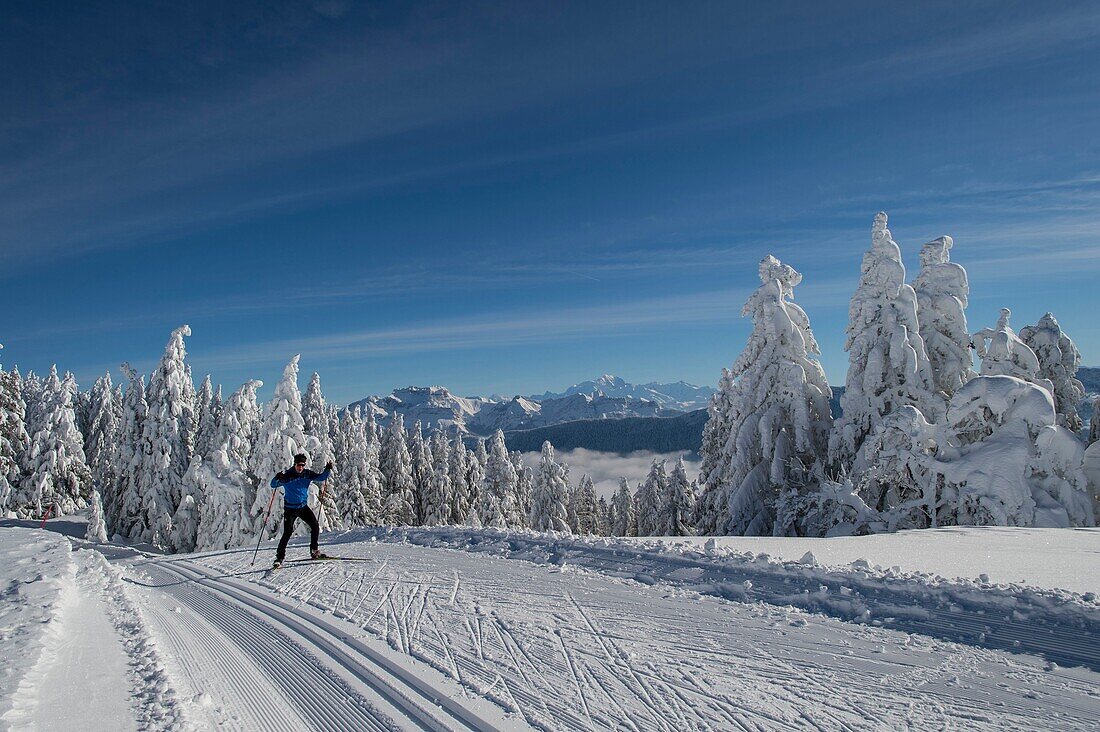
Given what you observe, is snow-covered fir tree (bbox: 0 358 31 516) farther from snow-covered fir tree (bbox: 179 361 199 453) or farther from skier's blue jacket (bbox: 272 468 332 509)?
skier's blue jacket (bbox: 272 468 332 509)

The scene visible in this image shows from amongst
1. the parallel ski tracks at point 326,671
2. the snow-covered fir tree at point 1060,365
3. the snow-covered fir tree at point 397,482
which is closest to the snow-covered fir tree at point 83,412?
the snow-covered fir tree at point 397,482

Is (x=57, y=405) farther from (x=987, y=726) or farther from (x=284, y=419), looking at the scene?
(x=987, y=726)

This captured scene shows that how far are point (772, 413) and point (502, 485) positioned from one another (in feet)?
110

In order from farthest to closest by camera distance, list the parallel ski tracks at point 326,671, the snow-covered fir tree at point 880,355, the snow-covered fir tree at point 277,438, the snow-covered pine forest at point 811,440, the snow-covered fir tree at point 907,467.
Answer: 1. the snow-covered fir tree at point 277,438
2. the snow-covered fir tree at point 880,355
3. the snow-covered fir tree at point 907,467
4. the snow-covered pine forest at point 811,440
5. the parallel ski tracks at point 326,671

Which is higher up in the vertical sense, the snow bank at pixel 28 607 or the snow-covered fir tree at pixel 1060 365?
the snow-covered fir tree at pixel 1060 365

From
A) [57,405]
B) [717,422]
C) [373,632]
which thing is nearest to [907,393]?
[717,422]

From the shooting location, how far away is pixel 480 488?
184 feet

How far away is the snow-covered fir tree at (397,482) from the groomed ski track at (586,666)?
4151cm

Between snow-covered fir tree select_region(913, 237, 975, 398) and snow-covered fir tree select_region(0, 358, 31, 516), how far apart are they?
4600cm

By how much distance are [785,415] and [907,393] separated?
12.7ft

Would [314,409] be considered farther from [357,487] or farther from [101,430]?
[101,430]

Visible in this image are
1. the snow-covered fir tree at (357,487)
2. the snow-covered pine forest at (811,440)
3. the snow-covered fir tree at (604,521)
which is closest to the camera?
the snow-covered pine forest at (811,440)

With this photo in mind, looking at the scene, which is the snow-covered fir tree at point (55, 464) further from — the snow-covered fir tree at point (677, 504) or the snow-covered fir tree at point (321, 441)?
the snow-covered fir tree at point (677, 504)

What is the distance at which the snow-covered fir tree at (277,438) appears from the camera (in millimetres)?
27172
